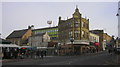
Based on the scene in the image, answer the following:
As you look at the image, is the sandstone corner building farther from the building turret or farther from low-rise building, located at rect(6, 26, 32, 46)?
low-rise building, located at rect(6, 26, 32, 46)

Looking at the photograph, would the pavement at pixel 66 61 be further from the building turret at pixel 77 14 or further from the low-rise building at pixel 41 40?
the low-rise building at pixel 41 40

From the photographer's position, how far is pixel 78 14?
6875cm

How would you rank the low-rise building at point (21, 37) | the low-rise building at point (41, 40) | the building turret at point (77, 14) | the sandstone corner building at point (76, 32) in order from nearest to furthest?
the sandstone corner building at point (76, 32), the building turret at point (77, 14), the low-rise building at point (41, 40), the low-rise building at point (21, 37)

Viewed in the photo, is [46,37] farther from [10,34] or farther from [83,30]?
[10,34]

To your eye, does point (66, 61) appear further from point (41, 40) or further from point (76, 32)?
point (41, 40)

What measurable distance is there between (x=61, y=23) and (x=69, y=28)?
308 inches

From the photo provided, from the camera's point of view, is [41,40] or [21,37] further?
[21,37]

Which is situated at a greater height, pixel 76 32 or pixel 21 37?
pixel 76 32

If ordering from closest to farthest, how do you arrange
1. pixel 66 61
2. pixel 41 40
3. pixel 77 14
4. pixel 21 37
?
pixel 66 61 < pixel 77 14 < pixel 41 40 < pixel 21 37

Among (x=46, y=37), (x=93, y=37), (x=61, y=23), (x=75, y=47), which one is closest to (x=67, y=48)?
(x=75, y=47)

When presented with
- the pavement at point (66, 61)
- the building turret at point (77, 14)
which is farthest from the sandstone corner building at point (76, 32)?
the pavement at point (66, 61)

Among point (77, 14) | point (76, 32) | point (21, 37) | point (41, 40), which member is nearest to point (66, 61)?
point (76, 32)

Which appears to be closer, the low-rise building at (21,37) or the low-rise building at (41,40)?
the low-rise building at (41,40)

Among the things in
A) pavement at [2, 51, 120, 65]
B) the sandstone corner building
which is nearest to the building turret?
the sandstone corner building
